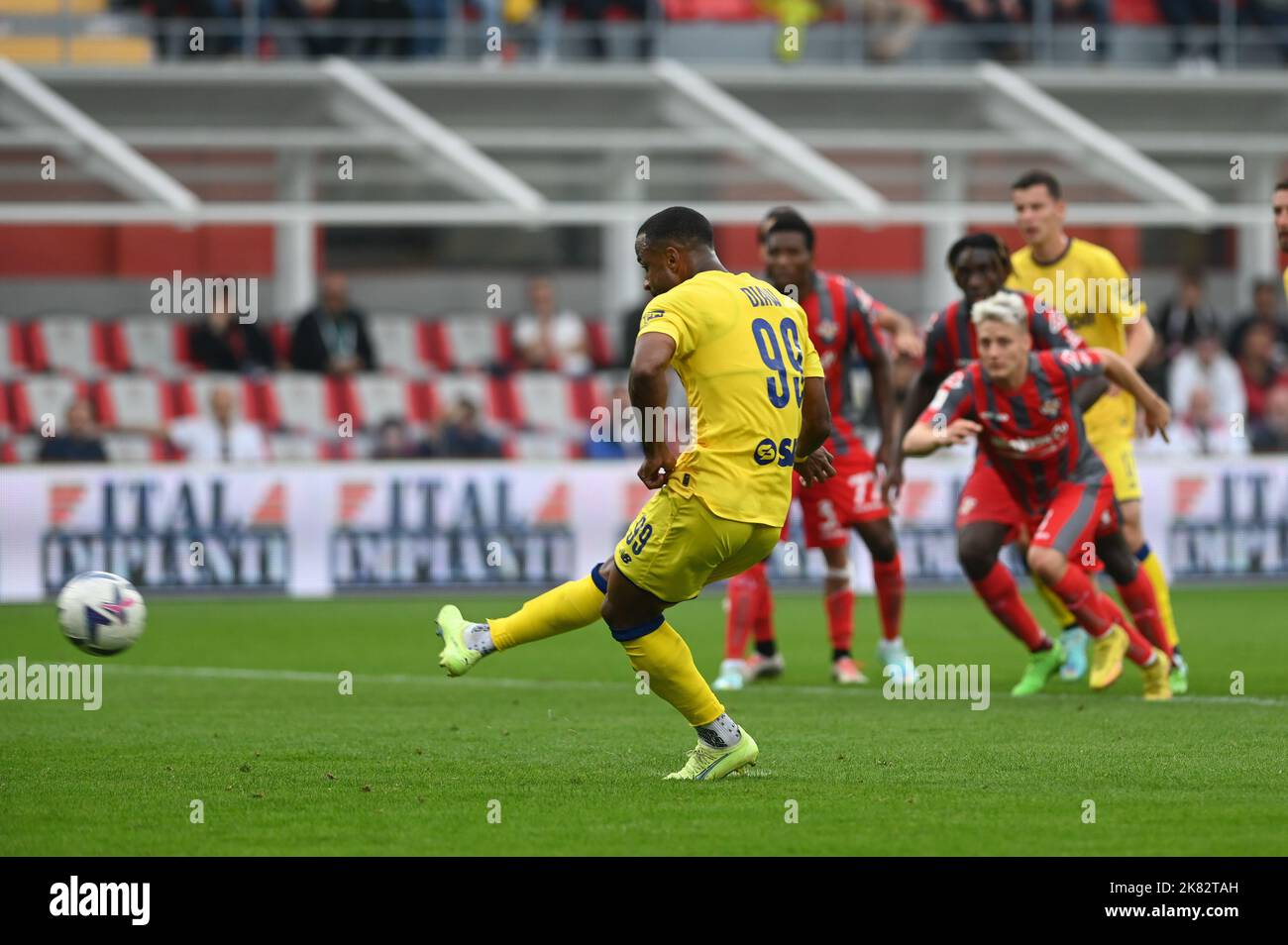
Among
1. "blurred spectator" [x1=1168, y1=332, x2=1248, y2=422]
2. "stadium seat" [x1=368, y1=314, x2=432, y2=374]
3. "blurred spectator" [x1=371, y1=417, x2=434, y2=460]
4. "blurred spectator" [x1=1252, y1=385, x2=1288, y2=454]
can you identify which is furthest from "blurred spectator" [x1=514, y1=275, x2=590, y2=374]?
"blurred spectator" [x1=1252, y1=385, x2=1288, y2=454]

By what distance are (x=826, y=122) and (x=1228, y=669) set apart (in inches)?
563

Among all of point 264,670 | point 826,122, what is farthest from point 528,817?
point 826,122

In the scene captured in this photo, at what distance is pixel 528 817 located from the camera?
707 cm

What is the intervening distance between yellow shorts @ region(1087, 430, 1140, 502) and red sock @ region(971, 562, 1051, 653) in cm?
99

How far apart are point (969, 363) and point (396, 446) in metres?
9.25

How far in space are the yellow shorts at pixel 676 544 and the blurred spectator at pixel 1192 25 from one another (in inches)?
791

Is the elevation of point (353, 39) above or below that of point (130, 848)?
above

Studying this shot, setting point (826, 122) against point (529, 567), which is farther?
point (826, 122)

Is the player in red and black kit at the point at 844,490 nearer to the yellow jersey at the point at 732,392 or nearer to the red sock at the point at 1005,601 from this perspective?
the red sock at the point at 1005,601

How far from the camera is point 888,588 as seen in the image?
11.9 m

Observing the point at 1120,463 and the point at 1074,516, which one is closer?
the point at 1074,516

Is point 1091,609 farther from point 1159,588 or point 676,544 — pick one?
point 676,544
